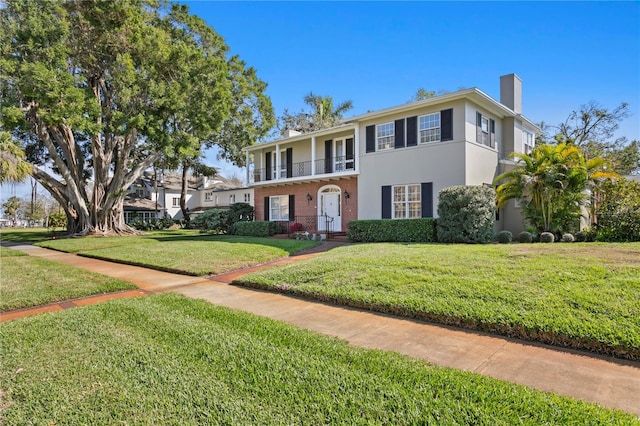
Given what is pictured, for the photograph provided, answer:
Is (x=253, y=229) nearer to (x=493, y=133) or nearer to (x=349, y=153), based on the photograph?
(x=349, y=153)

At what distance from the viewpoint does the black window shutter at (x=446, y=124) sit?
46.9ft

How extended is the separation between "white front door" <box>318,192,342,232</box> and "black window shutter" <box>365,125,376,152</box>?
3.41m

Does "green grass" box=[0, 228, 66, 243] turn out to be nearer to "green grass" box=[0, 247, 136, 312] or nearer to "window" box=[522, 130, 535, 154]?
"green grass" box=[0, 247, 136, 312]

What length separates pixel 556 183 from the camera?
1206 centimetres

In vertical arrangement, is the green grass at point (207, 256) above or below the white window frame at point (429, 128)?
below

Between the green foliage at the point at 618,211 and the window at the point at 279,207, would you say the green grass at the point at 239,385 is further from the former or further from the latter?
the window at the point at 279,207

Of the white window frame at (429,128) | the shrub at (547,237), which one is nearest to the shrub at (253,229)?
the white window frame at (429,128)

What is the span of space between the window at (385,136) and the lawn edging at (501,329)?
1154 cm

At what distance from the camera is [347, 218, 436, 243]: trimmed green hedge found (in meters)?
13.5

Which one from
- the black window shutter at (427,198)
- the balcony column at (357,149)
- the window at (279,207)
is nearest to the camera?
the black window shutter at (427,198)

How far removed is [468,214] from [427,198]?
260 centimetres

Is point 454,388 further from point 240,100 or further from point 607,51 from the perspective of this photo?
point 240,100

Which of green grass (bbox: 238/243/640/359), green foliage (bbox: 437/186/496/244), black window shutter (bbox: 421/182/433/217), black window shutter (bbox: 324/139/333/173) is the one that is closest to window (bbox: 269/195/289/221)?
black window shutter (bbox: 324/139/333/173)

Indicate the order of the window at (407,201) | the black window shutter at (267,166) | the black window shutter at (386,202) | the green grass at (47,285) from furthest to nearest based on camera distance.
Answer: the black window shutter at (267,166) < the black window shutter at (386,202) < the window at (407,201) < the green grass at (47,285)
